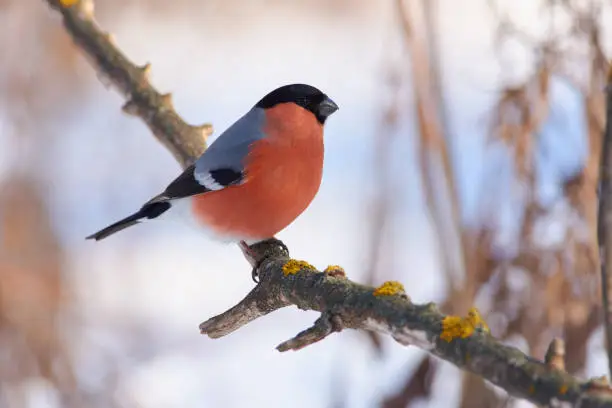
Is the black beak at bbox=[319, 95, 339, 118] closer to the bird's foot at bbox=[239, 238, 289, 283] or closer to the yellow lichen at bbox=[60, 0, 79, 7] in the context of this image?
the bird's foot at bbox=[239, 238, 289, 283]

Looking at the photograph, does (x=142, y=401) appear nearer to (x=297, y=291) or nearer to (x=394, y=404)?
(x=394, y=404)

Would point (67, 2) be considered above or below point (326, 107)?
above

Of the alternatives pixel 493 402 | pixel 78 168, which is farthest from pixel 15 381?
pixel 493 402

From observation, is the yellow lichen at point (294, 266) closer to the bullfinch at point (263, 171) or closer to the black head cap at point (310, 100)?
the bullfinch at point (263, 171)

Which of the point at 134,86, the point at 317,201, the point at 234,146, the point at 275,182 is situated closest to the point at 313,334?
the point at 275,182

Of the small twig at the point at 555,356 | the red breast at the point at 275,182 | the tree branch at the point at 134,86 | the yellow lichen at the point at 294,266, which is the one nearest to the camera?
the small twig at the point at 555,356

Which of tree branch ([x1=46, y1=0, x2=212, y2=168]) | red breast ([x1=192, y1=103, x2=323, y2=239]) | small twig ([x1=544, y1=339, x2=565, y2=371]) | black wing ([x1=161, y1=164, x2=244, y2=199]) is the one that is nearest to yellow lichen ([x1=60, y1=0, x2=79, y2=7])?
tree branch ([x1=46, y1=0, x2=212, y2=168])

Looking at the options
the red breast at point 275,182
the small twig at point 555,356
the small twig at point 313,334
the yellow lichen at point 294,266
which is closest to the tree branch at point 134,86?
the red breast at point 275,182

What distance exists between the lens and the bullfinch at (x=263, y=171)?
5.17 feet

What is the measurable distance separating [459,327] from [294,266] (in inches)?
18.8

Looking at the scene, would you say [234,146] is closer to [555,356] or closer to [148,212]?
[148,212]

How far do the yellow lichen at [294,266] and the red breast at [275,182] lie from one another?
264mm

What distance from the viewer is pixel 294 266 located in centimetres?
131

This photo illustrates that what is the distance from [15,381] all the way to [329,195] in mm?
2134
